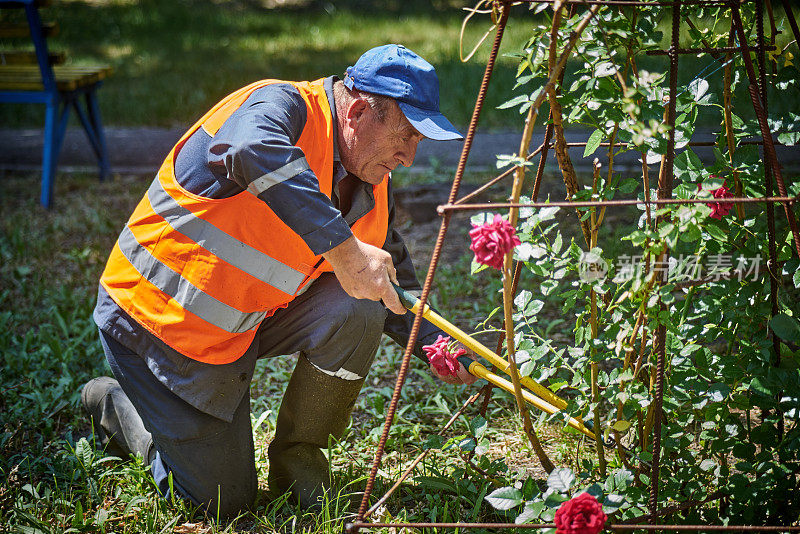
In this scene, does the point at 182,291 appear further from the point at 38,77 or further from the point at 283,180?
the point at 38,77

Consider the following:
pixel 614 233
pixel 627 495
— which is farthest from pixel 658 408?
pixel 614 233

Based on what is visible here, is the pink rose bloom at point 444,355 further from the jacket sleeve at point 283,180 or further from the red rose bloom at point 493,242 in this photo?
the red rose bloom at point 493,242

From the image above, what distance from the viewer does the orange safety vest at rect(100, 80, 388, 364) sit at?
208cm

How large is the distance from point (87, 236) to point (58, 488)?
2.57m

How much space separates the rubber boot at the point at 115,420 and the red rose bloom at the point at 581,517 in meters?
1.42

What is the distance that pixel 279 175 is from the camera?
181 centimetres

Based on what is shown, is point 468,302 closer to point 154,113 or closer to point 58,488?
point 58,488

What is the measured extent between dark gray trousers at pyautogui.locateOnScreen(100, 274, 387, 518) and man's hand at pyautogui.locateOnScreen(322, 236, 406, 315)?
0.34 meters

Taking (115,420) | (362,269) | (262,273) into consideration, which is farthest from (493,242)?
(115,420)

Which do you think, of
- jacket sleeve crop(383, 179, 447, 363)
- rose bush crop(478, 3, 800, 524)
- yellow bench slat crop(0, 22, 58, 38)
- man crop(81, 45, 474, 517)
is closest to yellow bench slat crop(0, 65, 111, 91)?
yellow bench slat crop(0, 22, 58, 38)

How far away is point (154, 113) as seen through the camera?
686cm

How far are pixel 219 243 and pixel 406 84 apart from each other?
66 cm

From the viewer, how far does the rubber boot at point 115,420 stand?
2492mm

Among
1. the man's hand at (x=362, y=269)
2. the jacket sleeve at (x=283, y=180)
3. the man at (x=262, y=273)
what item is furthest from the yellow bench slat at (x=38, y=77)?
the man's hand at (x=362, y=269)
